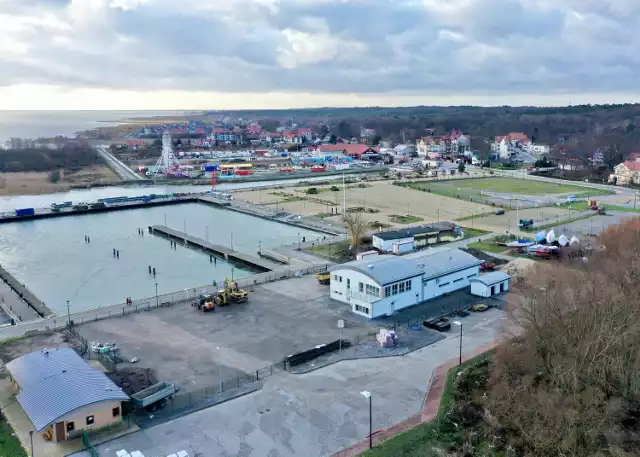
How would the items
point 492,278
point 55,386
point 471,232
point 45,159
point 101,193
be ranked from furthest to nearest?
1. point 45,159
2. point 101,193
3. point 471,232
4. point 492,278
5. point 55,386


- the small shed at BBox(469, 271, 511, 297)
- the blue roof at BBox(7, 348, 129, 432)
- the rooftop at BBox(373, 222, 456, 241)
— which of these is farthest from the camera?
the rooftop at BBox(373, 222, 456, 241)

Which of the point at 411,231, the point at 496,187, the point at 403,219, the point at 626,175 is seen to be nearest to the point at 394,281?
the point at 411,231

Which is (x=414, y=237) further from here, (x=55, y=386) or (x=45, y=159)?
(x=45, y=159)

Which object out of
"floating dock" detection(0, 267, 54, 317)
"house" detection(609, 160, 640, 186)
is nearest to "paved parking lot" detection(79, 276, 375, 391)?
"floating dock" detection(0, 267, 54, 317)

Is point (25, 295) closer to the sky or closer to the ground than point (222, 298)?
closer to the ground

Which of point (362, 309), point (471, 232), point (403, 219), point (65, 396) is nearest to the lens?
point (65, 396)

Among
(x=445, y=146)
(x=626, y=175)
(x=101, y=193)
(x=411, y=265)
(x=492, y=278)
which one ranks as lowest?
(x=101, y=193)

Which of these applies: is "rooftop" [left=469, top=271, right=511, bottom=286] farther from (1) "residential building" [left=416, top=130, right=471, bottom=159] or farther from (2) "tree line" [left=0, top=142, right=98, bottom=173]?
(1) "residential building" [left=416, top=130, right=471, bottom=159]
